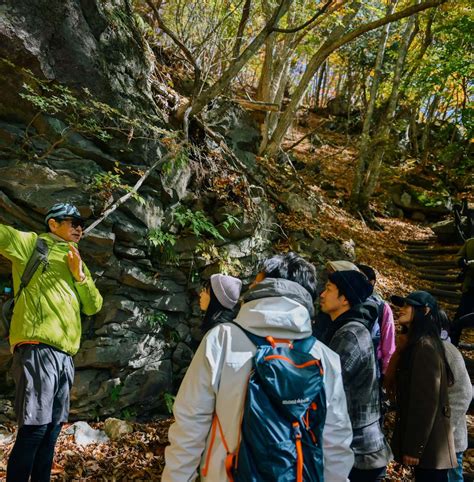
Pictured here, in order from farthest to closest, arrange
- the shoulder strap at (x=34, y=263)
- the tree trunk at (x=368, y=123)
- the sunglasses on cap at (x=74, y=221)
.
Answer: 1. the tree trunk at (x=368, y=123)
2. the sunglasses on cap at (x=74, y=221)
3. the shoulder strap at (x=34, y=263)

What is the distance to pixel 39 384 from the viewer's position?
270cm

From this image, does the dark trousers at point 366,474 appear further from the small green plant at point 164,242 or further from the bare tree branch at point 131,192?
the small green plant at point 164,242

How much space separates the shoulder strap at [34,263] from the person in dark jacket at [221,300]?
54.7 inches

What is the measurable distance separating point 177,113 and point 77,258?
397cm

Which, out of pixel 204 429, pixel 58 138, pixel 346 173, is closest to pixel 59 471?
pixel 204 429

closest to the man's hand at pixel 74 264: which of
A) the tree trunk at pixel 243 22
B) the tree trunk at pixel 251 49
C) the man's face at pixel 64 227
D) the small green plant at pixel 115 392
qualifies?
the man's face at pixel 64 227

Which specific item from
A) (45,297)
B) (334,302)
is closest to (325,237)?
(334,302)

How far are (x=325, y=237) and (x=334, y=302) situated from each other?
17.2ft

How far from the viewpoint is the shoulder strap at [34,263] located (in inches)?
110

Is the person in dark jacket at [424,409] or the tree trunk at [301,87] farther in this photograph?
the tree trunk at [301,87]

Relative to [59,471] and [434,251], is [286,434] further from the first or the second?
[434,251]

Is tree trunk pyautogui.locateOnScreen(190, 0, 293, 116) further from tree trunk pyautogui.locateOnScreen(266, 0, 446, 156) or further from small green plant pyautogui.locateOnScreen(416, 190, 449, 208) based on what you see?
small green plant pyautogui.locateOnScreen(416, 190, 449, 208)

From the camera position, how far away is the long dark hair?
9.00ft

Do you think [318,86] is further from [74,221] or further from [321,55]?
[74,221]
